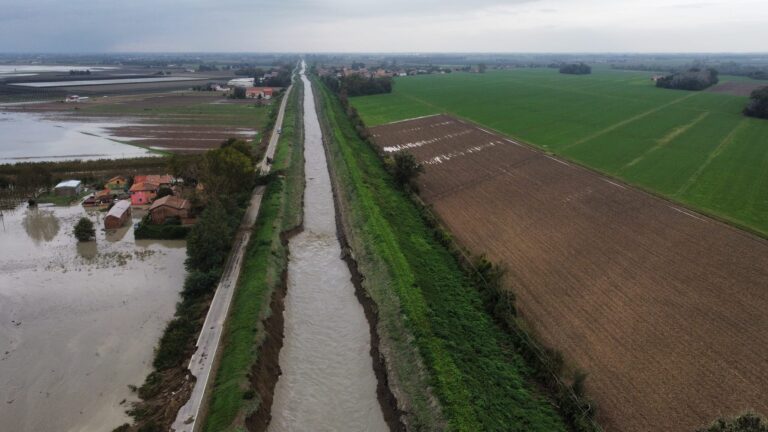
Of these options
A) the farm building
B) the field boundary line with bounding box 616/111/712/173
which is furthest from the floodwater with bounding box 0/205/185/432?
the farm building

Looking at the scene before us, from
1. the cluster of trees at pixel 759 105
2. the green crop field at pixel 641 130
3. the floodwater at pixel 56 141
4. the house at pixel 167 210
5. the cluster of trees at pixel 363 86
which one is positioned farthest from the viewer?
the cluster of trees at pixel 363 86

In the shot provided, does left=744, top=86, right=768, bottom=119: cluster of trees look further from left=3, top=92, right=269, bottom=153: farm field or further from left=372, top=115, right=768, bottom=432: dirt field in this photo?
left=3, top=92, right=269, bottom=153: farm field

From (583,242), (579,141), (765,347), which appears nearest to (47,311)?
(583,242)

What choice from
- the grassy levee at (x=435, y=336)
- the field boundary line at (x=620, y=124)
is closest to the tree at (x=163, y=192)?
the grassy levee at (x=435, y=336)

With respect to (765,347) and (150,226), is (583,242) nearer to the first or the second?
(765,347)

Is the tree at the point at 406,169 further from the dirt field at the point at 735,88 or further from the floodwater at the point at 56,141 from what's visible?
the dirt field at the point at 735,88

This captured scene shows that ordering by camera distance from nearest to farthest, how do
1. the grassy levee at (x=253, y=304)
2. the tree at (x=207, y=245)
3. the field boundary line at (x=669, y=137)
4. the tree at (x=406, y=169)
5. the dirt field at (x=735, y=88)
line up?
1. the grassy levee at (x=253, y=304)
2. the tree at (x=207, y=245)
3. the tree at (x=406, y=169)
4. the field boundary line at (x=669, y=137)
5. the dirt field at (x=735, y=88)
